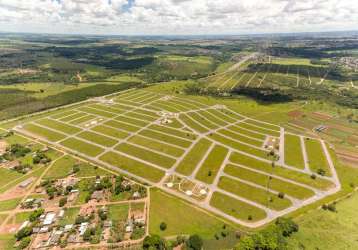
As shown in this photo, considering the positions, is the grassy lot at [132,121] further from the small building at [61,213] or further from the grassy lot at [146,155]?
the small building at [61,213]

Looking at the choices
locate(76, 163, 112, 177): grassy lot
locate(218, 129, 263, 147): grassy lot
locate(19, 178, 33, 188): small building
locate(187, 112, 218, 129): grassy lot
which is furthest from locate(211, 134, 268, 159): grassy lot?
locate(19, 178, 33, 188): small building

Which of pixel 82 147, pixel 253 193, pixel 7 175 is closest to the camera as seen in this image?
pixel 253 193

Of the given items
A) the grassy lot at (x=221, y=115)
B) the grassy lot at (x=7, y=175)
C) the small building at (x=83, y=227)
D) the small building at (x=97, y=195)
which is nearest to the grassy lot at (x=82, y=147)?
the grassy lot at (x=7, y=175)

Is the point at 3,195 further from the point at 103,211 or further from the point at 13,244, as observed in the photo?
the point at 103,211

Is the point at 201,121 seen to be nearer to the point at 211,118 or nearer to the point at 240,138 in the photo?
the point at 211,118

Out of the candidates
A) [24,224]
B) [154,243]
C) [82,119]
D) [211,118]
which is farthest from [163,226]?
[82,119]

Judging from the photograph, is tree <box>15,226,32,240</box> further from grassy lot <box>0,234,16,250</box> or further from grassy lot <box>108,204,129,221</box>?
grassy lot <box>108,204,129,221</box>
